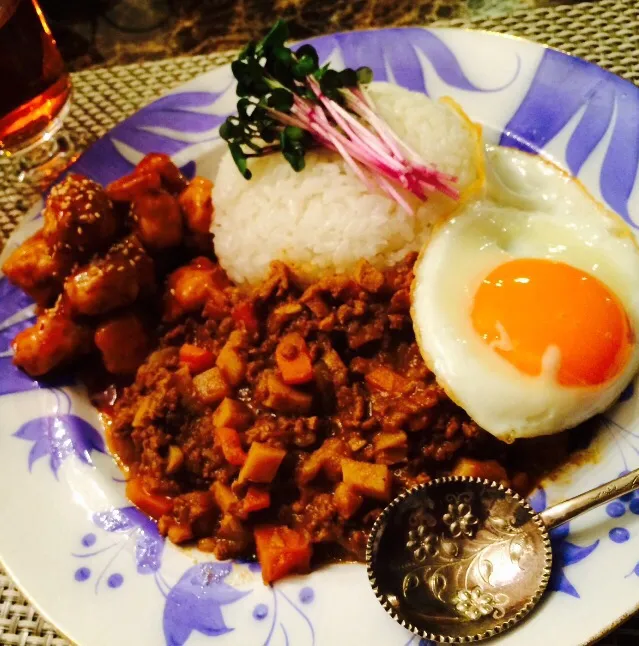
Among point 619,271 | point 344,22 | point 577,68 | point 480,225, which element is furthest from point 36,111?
point 619,271

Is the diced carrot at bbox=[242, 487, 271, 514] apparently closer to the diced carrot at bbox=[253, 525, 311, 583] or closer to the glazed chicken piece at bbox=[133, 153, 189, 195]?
the diced carrot at bbox=[253, 525, 311, 583]

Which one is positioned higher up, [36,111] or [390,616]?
[36,111]

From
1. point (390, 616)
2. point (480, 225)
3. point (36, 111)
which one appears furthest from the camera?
point (36, 111)

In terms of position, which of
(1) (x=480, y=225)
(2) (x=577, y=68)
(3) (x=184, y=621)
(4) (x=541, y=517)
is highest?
(2) (x=577, y=68)

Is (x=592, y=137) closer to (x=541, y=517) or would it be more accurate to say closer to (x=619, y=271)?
(x=619, y=271)

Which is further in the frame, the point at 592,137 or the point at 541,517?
the point at 592,137

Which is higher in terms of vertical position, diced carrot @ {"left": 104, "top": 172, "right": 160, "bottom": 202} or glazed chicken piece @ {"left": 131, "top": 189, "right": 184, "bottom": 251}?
diced carrot @ {"left": 104, "top": 172, "right": 160, "bottom": 202}

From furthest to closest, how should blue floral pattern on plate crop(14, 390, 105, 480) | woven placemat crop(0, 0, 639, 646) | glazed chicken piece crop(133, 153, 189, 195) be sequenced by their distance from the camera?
1. woven placemat crop(0, 0, 639, 646)
2. glazed chicken piece crop(133, 153, 189, 195)
3. blue floral pattern on plate crop(14, 390, 105, 480)

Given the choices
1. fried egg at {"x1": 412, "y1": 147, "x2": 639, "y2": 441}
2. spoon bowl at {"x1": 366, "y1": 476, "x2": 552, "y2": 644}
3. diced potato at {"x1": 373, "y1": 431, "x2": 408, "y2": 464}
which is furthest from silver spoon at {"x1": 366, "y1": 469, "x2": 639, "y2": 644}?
fried egg at {"x1": 412, "y1": 147, "x2": 639, "y2": 441}

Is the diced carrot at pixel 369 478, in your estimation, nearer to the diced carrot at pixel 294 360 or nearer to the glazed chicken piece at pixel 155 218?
the diced carrot at pixel 294 360
